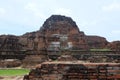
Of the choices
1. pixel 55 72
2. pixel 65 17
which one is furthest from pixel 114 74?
pixel 65 17

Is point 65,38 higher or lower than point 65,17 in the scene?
lower

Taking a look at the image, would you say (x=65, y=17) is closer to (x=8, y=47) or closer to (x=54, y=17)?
(x=54, y=17)

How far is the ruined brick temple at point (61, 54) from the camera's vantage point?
785 centimetres

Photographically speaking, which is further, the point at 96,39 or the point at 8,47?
the point at 96,39

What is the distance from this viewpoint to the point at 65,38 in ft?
174

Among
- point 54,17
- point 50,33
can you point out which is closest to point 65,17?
point 54,17

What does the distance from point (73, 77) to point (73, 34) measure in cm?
4623

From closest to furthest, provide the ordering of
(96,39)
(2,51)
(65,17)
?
(2,51), (65,17), (96,39)

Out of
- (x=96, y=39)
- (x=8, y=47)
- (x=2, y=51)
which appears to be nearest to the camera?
(x=2, y=51)

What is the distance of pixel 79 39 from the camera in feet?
177

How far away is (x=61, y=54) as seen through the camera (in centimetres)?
4038

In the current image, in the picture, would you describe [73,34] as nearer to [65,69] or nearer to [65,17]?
[65,17]

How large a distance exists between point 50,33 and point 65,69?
48.0 m

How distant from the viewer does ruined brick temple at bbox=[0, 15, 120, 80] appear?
25.7 feet
